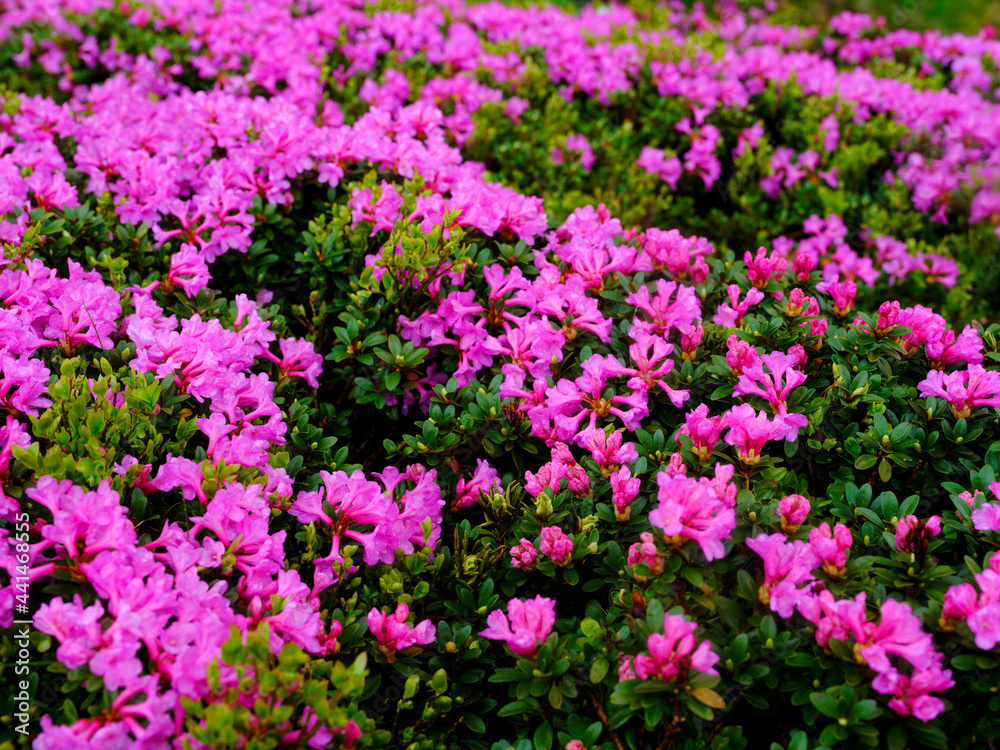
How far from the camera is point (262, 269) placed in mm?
3211

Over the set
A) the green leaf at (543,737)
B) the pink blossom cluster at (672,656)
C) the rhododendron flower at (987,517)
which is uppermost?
the rhododendron flower at (987,517)

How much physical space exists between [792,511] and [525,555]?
2.46 ft

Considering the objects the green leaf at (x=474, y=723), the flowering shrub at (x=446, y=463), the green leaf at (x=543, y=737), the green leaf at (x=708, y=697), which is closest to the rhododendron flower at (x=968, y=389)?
the flowering shrub at (x=446, y=463)

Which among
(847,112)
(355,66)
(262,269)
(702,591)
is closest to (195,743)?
(702,591)

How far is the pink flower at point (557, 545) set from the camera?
2072mm

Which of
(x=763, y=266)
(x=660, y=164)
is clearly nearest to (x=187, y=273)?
(x=763, y=266)

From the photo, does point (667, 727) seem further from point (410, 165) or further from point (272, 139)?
point (272, 139)

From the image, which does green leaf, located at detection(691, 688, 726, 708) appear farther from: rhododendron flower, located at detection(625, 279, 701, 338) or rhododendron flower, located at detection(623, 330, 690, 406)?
rhododendron flower, located at detection(625, 279, 701, 338)

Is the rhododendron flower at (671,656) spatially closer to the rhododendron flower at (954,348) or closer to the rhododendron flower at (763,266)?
the rhododendron flower at (954,348)

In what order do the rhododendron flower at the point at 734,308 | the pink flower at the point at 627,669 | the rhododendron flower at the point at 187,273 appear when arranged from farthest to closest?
the rhododendron flower at the point at 187,273
the rhododendron flower at the point at 734,308
the pink flower at the point at 627,669

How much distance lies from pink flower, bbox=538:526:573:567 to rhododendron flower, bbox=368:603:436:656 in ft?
1.28

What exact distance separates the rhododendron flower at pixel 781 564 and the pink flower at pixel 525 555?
23.8 inches

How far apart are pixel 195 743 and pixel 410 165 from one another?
262 centimetres

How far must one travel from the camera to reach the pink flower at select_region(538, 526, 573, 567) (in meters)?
2.07
